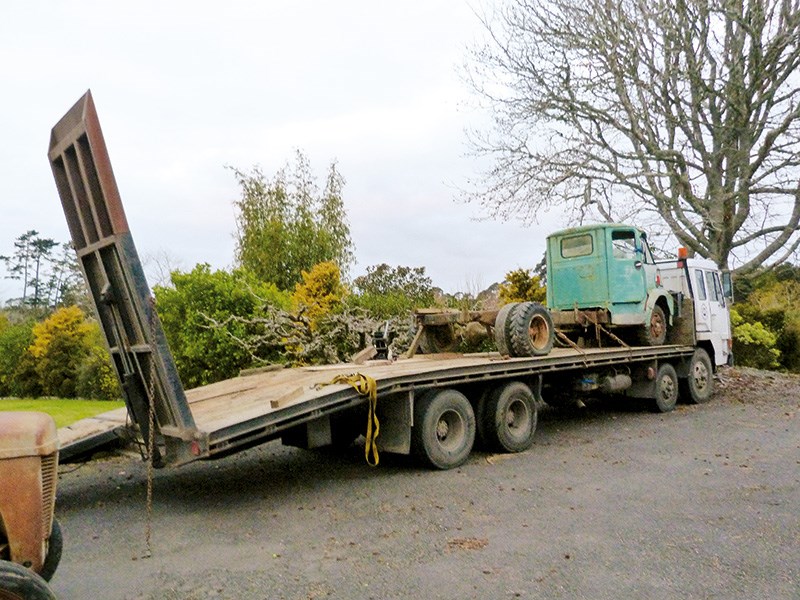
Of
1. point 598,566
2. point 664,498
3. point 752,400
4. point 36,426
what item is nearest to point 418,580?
point 598,566

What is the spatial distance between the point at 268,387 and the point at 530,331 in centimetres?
386

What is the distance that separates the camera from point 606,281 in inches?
464

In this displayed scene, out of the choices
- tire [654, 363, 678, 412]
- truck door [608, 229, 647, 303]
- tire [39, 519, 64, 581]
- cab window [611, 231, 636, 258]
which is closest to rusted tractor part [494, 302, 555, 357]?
truck door [608, 229, 647, 303]

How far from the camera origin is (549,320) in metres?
9.75

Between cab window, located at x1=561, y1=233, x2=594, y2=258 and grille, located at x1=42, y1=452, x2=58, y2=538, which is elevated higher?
cab window, located at x1=561, y1=233, x2=594, y2=258

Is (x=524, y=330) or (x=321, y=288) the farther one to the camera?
(x=321, y=288)

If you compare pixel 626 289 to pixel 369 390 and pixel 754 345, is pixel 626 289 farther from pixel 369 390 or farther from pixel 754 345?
pixel 754 345

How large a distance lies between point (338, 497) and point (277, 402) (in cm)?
131

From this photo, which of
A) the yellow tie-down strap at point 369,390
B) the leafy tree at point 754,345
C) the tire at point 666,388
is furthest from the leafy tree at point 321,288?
the leafy tree at point 754,345

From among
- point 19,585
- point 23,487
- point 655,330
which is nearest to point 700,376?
point 655,330

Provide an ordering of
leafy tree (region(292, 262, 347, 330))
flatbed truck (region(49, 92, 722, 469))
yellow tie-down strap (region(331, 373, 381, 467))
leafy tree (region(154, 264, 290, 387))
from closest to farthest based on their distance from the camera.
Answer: flatbed truck (region(49, 92, 722, 469)) < yellow tie-down strap (region(331, 373, 381, 467)) < leafy tree (region(154, 264, 290, 387)) < leafy tree (region(292, 262, 347, 330))

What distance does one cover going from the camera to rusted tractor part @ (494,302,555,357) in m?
9.23

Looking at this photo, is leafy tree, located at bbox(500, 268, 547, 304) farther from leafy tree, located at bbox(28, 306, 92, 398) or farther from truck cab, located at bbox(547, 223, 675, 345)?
leafy tree, located at bbox(28, 306, 92, 398)

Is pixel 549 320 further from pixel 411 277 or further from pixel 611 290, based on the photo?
pixel 411 277
